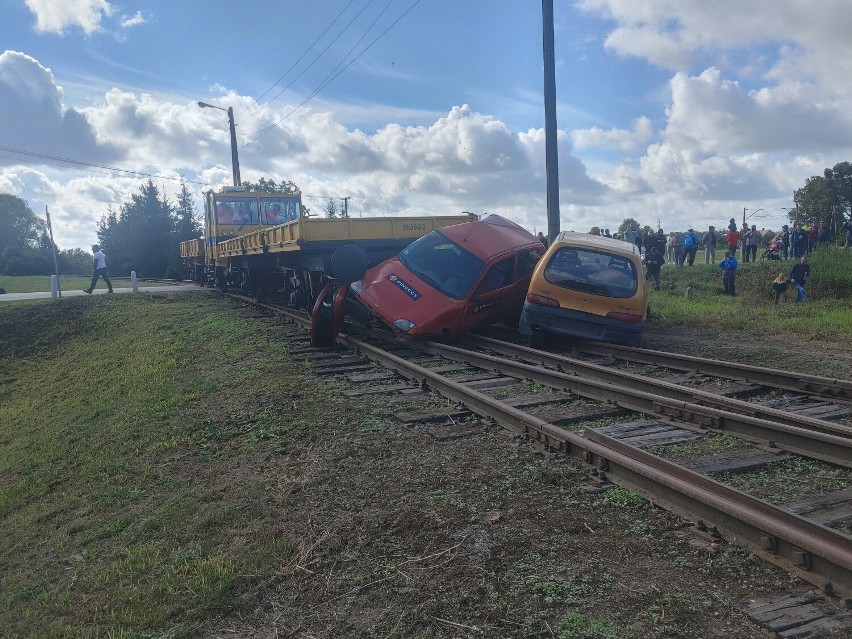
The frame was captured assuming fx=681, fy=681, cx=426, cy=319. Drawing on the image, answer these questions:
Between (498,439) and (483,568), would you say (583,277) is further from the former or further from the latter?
(483,568)

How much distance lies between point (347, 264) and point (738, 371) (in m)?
5.97

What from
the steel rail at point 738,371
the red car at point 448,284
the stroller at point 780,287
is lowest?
the steel rail at point 738,371

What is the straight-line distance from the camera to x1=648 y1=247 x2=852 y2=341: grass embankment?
39.1ft

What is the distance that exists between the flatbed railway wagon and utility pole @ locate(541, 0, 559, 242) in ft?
7.10

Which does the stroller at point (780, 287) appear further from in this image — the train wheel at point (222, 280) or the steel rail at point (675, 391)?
the train wheel at point (222, 280)

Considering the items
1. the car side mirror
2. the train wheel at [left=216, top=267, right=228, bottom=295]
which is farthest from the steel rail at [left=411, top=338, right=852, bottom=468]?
the train wheel at [left=216, top=267, right=228, bottom=295]

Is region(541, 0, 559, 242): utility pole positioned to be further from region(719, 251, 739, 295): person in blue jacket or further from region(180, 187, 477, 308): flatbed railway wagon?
region(719, 251, 739, 295): person in blue jacket

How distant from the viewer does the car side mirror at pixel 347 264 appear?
10883 mm

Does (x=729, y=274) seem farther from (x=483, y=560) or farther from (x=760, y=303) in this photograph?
(x=483, y=560)

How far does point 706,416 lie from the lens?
5.45m

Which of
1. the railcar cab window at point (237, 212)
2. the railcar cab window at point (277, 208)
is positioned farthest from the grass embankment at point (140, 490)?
the railcar cab window at point (237, 212)

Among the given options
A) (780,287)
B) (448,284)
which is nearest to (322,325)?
(448,284)

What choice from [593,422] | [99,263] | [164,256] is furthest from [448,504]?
[164,256]

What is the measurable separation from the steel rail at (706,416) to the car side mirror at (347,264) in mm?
3589
